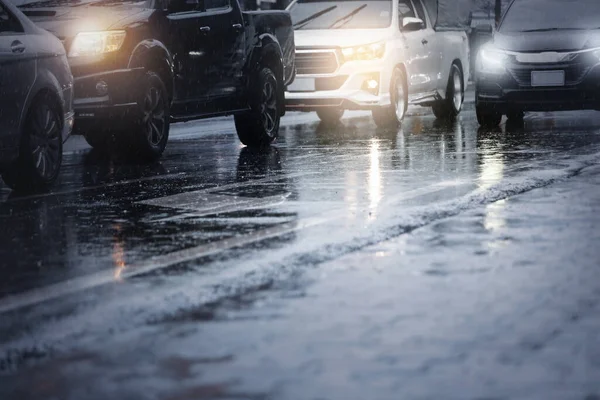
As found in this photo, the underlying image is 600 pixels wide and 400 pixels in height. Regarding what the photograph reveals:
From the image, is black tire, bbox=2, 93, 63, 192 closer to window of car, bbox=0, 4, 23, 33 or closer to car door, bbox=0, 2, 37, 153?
car door, bbox=0, 2, 37, 153

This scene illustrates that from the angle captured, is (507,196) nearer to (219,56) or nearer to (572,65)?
(219,56)

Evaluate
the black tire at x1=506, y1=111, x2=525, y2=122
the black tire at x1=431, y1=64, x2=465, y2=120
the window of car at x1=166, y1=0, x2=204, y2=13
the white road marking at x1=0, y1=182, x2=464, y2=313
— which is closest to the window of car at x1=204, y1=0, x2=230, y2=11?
the window of car at x1=166, y1=0, x2=204, y2=13

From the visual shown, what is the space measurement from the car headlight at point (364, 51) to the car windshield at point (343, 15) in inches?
21.9

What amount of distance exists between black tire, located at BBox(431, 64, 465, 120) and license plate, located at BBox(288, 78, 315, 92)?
122 inches

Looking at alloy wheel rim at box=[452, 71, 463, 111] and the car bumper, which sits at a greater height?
the car bumper

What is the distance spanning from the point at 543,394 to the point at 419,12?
61.4ft

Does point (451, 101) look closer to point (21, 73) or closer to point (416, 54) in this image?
point (416, 54)

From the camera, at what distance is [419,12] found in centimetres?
2378

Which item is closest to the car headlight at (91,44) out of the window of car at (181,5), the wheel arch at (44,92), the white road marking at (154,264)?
the window of car at (181,5)

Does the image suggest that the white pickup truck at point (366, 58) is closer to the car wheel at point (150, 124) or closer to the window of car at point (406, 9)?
the window of car at point (406, 9)

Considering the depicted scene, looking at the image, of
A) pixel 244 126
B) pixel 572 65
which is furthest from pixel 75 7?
pixel 572 65

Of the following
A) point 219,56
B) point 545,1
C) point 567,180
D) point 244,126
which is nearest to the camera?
point 567,180

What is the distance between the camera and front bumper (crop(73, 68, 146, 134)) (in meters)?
15.4

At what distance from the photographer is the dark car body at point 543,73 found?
67.7ft
